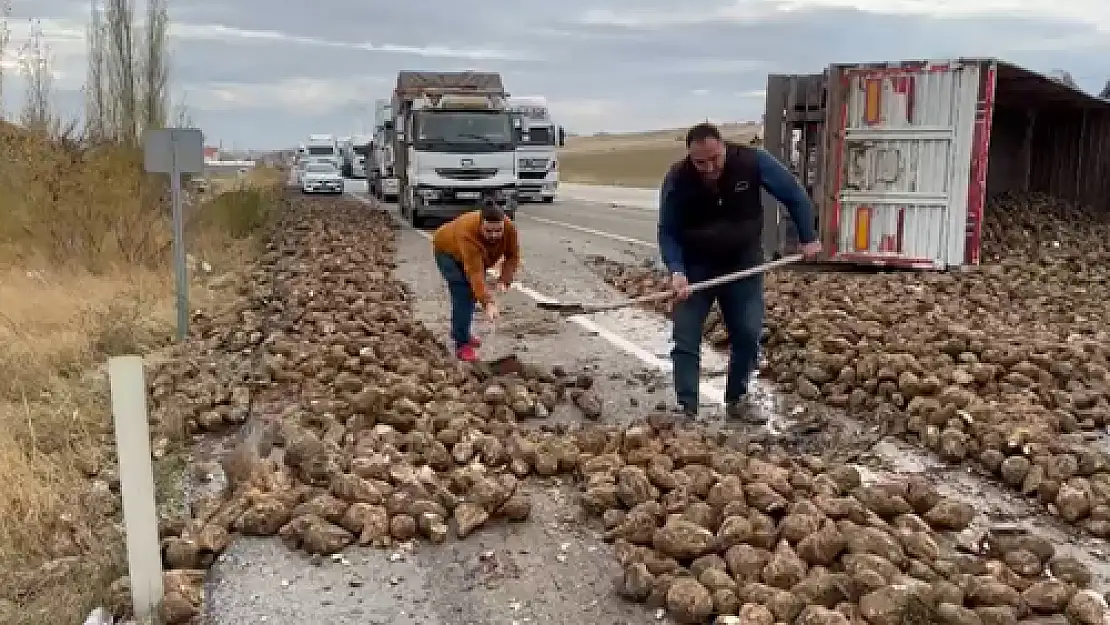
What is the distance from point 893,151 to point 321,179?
27.7 meters

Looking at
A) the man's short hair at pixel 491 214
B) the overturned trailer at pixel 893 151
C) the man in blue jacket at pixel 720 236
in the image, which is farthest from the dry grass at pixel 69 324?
the overturned trailer at pixel 893 151

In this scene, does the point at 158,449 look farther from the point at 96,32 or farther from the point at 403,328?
the point at 96,32

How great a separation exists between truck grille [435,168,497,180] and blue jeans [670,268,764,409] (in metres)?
13.9

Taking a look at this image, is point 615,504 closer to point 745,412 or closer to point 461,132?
point 745,412

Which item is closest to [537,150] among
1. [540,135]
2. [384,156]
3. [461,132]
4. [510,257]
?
[540,135]

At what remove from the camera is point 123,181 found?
14273mm

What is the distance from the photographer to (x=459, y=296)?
7.57 m

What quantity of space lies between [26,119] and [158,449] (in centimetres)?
1035

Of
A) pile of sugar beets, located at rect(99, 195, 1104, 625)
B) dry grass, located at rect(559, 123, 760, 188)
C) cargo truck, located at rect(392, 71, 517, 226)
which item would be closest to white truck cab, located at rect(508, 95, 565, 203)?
cargo truck, located at rect(392, 71, 517, 226)

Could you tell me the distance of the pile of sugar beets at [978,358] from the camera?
16.7 ft

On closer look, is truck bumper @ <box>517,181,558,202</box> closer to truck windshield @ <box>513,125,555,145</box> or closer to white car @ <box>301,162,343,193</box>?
truck windshield @ <box>513,125,555,145</box>

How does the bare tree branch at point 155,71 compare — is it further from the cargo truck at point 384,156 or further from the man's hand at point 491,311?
the man's hand at point 491,311

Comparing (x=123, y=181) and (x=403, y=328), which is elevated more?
(x=123, y=181)

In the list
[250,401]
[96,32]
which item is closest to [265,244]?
[96,32]
